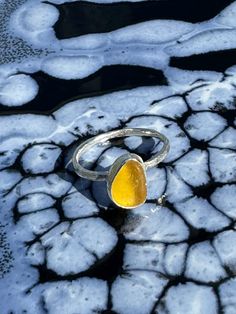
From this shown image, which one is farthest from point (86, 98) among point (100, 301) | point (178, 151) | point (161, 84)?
point (100, 301)

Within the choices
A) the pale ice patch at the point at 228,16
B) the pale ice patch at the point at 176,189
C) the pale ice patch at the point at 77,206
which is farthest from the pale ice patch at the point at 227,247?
the pale ice patch at the point at 228,16

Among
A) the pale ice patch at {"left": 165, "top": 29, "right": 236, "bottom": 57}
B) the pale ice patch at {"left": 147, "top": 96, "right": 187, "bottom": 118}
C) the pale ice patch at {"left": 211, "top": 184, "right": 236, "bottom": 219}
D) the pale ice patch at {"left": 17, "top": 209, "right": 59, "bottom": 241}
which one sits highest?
the pale ice patch at {"left": 165, "top": 29, "right": 236, "bottom": 57}

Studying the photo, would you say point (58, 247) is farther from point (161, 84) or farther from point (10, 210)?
point (161, 84)

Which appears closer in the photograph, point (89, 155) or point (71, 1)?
point (89, 155)

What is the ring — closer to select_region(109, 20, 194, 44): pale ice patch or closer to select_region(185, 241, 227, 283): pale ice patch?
select_region(185, 241, 227, 283): pale ice patch

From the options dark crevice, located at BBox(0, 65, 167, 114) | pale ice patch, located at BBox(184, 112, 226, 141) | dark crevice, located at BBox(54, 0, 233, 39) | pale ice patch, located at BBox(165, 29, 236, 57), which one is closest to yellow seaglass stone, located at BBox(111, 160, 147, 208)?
pale ice patch, located at BBox(184, 112, 226, 141)

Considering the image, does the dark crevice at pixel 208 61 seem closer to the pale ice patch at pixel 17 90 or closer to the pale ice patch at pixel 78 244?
the pale ice patch at pixel 17 90
